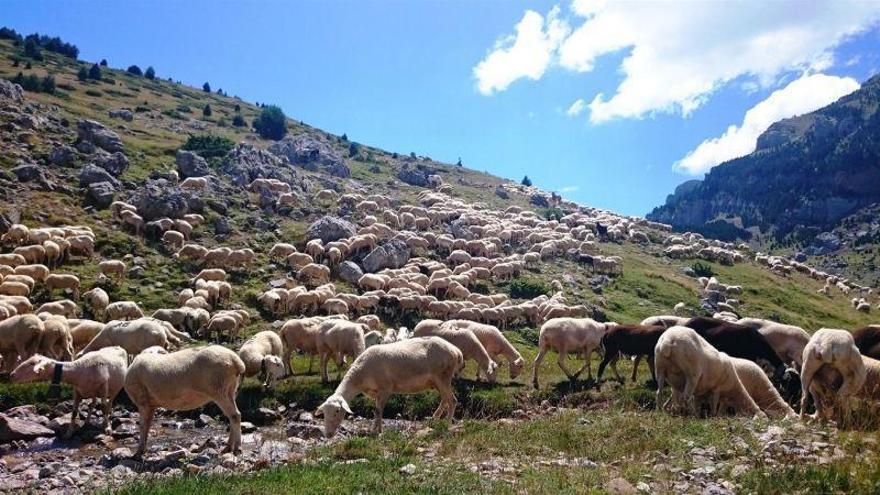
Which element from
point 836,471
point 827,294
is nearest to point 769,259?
point 827,294

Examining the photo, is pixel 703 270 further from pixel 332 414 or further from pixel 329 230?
pixel 332 414

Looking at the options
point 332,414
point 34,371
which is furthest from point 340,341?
point 34,371

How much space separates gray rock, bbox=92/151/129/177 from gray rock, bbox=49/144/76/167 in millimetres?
1628

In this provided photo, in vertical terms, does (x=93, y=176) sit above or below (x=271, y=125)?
below

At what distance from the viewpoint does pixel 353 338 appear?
21.4 meters

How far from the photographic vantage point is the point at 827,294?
73.8m

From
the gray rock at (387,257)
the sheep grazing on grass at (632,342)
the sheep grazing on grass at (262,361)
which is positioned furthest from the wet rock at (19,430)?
the gray rock at (387,257)

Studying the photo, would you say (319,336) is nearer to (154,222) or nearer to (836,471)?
(836,471)

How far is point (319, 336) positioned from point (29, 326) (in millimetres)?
9481

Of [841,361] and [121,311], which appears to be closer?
[841,361]

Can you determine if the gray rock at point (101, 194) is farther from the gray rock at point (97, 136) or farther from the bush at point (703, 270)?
the bush at point (703, 270)

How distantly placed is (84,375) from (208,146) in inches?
2474

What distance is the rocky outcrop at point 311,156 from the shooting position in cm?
9012

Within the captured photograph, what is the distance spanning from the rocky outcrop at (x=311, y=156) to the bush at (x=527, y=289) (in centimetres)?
4864
